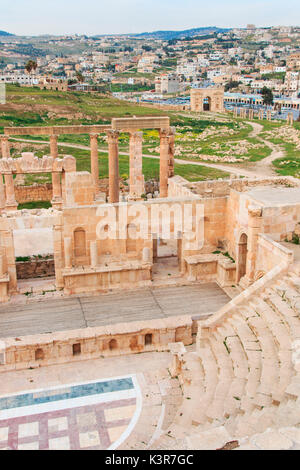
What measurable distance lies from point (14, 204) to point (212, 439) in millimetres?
18744

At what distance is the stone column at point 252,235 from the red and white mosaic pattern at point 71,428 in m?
6.31

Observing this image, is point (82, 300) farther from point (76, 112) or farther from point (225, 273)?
point (76, 112)

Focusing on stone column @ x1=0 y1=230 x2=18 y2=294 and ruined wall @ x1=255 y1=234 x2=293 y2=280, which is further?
stone column @ x1=0 y1=230 x2=18 y2=294

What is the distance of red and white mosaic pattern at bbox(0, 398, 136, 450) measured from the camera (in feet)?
33.7

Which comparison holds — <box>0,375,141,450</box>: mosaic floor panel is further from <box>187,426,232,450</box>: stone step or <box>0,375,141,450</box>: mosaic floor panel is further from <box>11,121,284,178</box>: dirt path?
<box>11,121,284,178</box>: dirt path

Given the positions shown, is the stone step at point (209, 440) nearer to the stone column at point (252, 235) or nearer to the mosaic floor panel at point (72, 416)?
the mosaic floor panel at point (72, 416)

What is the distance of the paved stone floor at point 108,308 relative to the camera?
14.6 m

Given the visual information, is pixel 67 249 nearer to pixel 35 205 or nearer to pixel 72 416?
pixel 72 416

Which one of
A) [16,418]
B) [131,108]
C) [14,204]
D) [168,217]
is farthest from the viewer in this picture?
[131,108]

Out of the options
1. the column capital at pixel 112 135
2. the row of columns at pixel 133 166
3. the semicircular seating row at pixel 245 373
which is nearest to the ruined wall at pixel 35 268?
the row of columns at pixel 133 166

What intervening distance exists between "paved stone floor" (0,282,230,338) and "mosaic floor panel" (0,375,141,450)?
262 centimetres

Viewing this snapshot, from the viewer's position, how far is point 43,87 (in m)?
86.4

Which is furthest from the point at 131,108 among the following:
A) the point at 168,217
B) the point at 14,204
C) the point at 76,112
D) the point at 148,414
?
the point at 148,414

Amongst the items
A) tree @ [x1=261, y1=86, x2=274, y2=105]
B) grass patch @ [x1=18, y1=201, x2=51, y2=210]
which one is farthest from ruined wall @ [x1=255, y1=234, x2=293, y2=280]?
tree @ [x1=261, y1=86, x2=274, y2=105]
